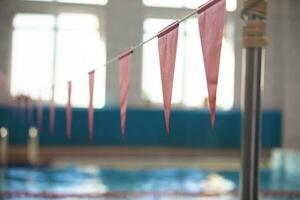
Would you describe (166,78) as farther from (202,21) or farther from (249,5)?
(249,5)

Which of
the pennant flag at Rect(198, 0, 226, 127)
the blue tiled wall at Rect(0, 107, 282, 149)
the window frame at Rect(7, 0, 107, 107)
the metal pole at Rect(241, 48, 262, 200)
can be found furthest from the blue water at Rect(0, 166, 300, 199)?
the metal pole at Rect(241, 48, 262, 200)

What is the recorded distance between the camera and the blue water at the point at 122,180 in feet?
30.0

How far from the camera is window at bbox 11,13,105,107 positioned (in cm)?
1458

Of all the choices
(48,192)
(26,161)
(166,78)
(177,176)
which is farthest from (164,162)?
(166,78)

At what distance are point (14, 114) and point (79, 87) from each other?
2.10 metres

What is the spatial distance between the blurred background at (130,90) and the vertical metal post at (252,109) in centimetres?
1166

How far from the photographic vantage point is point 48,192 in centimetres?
845

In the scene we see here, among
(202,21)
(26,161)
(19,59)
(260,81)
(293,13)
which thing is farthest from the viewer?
(293,13)

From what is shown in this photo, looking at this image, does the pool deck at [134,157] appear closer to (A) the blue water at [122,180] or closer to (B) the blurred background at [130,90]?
(B) the blurred background at [130,90]

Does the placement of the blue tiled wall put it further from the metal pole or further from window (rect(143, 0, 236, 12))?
the metal pole

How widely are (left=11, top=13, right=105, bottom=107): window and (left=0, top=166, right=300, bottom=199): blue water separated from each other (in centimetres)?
286

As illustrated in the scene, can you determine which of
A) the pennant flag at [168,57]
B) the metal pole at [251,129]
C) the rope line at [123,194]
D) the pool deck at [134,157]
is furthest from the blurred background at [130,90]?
the metal pole at [251,129]

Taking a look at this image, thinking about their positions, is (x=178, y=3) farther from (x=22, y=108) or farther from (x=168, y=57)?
Result: (x=168, y=57)

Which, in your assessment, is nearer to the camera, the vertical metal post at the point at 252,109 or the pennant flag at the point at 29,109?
the vertical metal post at the point at 252,109
